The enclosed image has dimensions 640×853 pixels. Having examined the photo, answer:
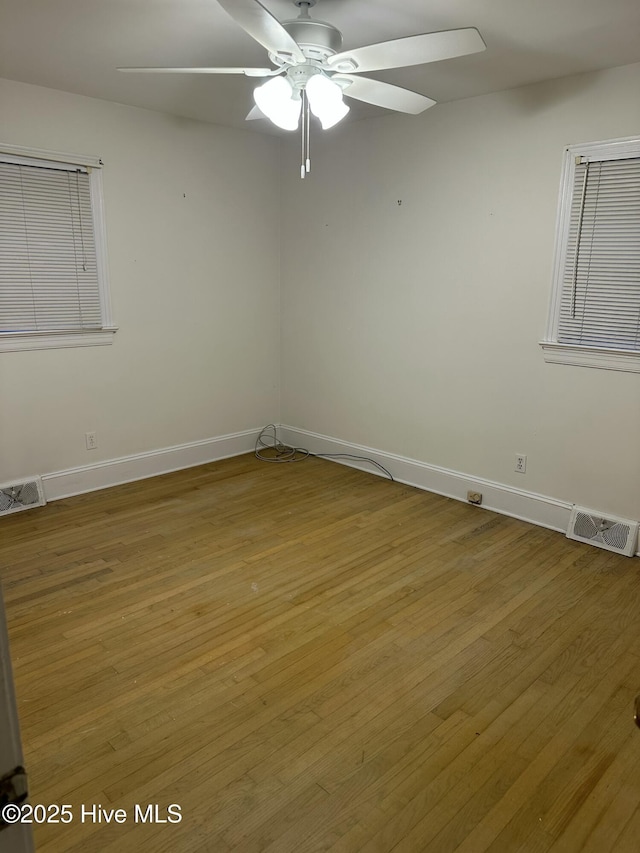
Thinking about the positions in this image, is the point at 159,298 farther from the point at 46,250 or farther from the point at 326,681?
the point at 326,681

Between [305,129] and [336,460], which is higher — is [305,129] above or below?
above

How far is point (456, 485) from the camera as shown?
405 centimetres

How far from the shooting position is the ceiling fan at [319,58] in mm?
1936

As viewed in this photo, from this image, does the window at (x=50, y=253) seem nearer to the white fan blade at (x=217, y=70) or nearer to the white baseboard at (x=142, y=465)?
the white baseboard at (x=142, y=465)

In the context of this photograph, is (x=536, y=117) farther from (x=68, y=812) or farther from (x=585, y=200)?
(x=68, y=812)

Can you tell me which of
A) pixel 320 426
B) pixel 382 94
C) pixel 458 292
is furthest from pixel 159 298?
pixel 382 94

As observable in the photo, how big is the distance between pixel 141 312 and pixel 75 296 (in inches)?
18.6

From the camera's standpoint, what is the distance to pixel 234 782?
181cm

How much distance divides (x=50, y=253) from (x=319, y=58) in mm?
2255

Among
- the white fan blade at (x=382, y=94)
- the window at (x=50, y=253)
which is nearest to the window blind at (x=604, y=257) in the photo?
the white fan blade at (x=382, y=94)

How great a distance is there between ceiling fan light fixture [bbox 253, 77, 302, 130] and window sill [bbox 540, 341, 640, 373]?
194 centimetres

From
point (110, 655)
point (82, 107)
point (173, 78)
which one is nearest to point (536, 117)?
point (173, 78)

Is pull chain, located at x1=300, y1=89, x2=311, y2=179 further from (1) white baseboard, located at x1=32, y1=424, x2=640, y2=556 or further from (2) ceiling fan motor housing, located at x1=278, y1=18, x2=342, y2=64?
(1) white baseboard, located at x1=32, y1=424, x2=640, y2=556

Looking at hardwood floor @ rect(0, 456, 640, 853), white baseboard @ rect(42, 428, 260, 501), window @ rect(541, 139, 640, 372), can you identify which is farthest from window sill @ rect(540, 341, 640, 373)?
white baseboard @ rect(42, 428, 260, 501)
